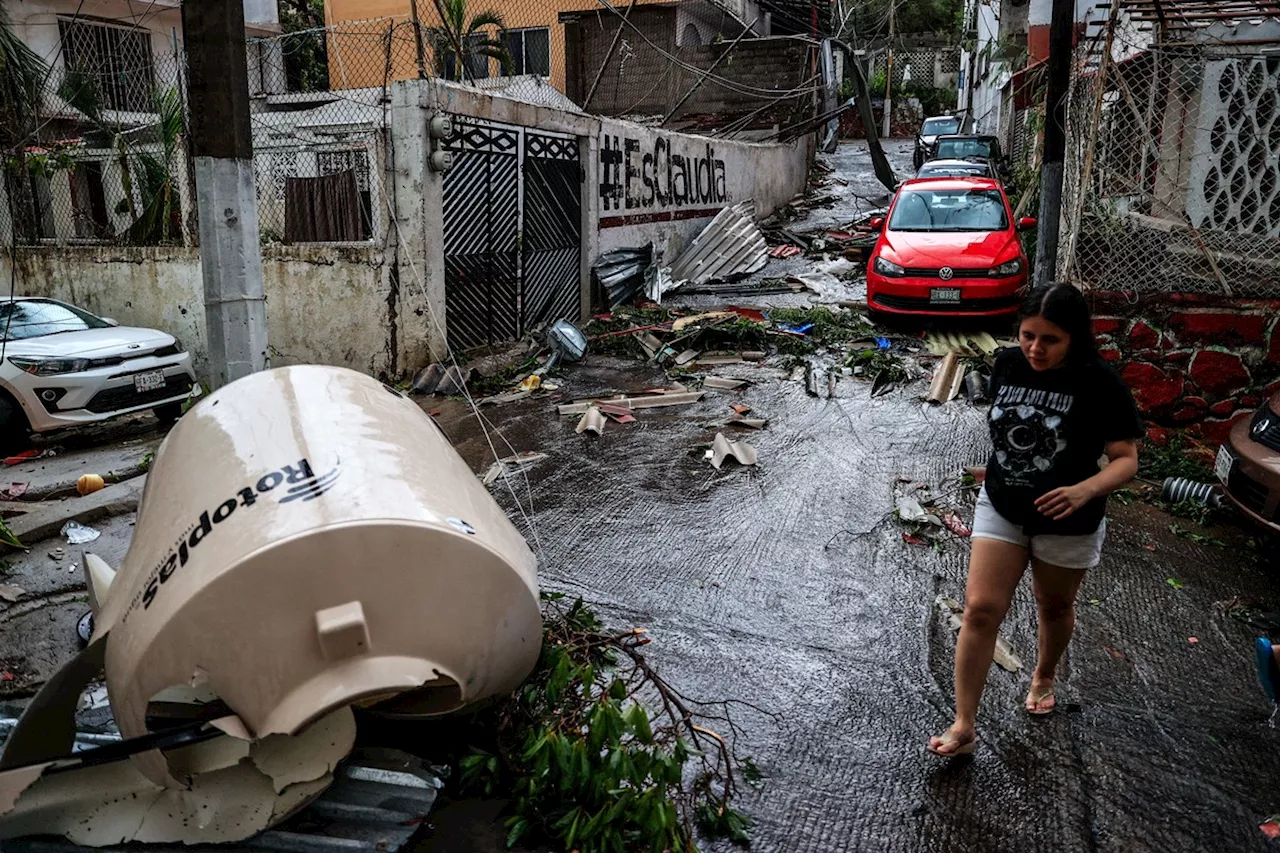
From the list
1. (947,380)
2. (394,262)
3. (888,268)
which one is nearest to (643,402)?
(947,380)

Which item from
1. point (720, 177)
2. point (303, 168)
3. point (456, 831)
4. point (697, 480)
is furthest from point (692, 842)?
point (720, 177)

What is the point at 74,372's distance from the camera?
8.53m

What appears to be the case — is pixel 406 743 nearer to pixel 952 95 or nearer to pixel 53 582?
pixel 53 582

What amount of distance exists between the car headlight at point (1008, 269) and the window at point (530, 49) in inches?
625

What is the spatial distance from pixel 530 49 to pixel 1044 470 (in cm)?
2284

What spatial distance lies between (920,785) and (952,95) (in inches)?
1585

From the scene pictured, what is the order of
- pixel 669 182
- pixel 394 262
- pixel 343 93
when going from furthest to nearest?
1. pixel 669 182
2. pixel 343 93
3. pixel 394 262

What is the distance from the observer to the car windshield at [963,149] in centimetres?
2155

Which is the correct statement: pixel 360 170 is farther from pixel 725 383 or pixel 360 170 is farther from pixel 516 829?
pixel 516 829

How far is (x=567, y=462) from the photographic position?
7.00 metres

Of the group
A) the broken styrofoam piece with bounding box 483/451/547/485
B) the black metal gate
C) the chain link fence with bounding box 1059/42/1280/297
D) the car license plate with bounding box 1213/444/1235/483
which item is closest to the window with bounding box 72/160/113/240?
the black metal gate

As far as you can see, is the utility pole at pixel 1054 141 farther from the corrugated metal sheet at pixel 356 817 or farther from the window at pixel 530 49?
the window at pixel 530 49

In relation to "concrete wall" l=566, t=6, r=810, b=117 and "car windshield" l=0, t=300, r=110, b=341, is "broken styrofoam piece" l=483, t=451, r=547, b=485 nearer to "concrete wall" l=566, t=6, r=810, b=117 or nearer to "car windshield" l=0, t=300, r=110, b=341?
"car windshield" l=0, t=300, r=110, b=341

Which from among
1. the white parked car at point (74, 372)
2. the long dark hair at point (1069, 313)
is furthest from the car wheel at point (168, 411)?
the long dark hair at point (1069, 313)
